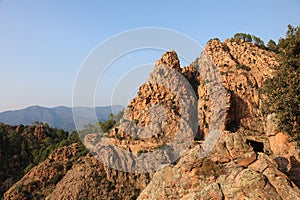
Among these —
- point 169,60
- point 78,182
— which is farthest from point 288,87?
point 169,60

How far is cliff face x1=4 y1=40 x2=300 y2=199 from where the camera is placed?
17.6 meters

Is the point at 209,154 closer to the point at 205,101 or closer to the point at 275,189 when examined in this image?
the point at 275,189

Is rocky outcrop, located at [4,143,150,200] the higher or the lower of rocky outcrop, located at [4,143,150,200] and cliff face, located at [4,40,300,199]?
the lower

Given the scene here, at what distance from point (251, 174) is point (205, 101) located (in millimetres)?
41139

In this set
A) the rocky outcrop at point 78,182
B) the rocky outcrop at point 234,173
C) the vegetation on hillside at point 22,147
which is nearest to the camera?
the rocky outcrop at point 234,173

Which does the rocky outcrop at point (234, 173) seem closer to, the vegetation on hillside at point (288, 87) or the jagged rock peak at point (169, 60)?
the vegetation on hillside at point (288, 87)

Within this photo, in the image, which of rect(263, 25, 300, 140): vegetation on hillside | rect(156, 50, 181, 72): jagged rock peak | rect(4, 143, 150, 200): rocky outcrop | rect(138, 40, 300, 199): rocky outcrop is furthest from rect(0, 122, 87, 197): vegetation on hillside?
rect(263, 25, 300, 140): vegetation on hillside

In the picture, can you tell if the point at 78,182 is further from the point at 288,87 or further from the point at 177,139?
the point at 288,87

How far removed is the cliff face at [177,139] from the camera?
1762cm

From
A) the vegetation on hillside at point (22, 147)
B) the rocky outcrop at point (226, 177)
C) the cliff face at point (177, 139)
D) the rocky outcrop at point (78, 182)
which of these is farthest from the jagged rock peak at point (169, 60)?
the rocky outcrop at point (226, 177)

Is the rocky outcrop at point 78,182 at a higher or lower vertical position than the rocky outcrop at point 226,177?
lower

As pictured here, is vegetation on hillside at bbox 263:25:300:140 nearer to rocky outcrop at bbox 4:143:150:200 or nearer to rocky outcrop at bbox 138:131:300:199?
rocky outcrop at bbox 138:131:300:199

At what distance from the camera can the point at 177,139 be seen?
1848 inches

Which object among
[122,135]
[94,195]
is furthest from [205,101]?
[94,195]
